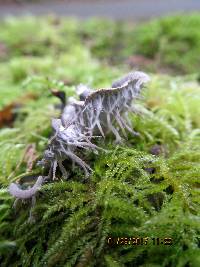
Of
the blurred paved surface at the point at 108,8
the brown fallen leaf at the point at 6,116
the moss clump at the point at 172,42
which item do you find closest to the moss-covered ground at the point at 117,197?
the brown fallen leaf at the point at 6,116

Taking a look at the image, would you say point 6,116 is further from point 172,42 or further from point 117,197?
point 172,42

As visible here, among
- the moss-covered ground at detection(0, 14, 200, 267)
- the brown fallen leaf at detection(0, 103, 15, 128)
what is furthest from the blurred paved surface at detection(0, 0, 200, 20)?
the moss-covered ground at detection(0, 14, 200, 267)

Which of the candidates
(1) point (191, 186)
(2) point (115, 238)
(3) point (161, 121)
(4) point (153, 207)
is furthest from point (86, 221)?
(3) point (161, 121)

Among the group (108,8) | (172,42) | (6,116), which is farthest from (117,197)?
(108,8)

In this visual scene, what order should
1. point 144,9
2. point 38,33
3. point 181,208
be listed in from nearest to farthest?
1. point 181,208
2. point 38,33
3. point 144,9

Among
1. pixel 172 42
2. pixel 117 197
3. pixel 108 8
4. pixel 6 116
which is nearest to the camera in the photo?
pixel 117 197

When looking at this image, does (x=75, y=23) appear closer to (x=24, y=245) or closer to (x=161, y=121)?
(x=161, y=121)

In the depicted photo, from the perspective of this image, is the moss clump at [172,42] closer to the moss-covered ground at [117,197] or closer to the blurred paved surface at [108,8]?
the blurred paved surface at [108,8]

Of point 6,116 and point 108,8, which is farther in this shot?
point 108,8
